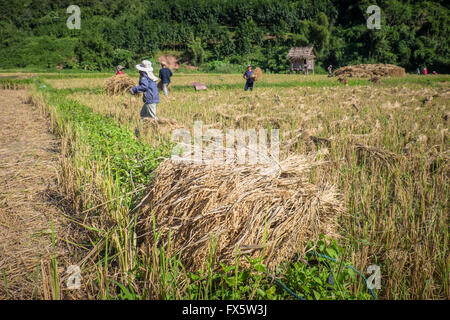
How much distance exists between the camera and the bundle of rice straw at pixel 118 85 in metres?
12.8

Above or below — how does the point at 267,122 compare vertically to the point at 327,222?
above

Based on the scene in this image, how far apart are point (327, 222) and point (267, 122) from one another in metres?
4.27

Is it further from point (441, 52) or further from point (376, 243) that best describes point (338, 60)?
point (376, 243)

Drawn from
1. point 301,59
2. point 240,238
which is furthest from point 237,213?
point 301,59

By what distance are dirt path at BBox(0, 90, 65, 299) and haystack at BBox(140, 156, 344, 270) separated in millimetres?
840

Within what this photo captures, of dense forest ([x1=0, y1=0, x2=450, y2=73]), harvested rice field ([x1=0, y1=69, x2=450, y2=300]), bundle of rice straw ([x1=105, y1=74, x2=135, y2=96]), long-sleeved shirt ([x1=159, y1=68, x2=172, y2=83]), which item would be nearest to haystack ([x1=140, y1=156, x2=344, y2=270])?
harvested rice field ([x1=0, y1=69, x2=450, y2=300])

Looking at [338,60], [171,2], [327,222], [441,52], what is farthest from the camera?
[171,2]

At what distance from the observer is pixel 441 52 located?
40.2 m

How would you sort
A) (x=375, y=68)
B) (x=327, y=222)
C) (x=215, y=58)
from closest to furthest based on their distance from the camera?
(x=327, y=222)
(x=375, y=68)
(x=215, y=58)

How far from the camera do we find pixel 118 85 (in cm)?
1284

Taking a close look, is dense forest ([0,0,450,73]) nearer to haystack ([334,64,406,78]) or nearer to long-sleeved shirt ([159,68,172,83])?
haystack ([334,64,406,78])

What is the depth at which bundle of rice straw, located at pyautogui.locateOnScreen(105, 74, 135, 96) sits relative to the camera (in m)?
12.8

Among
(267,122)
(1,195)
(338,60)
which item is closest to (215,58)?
(338,60)
